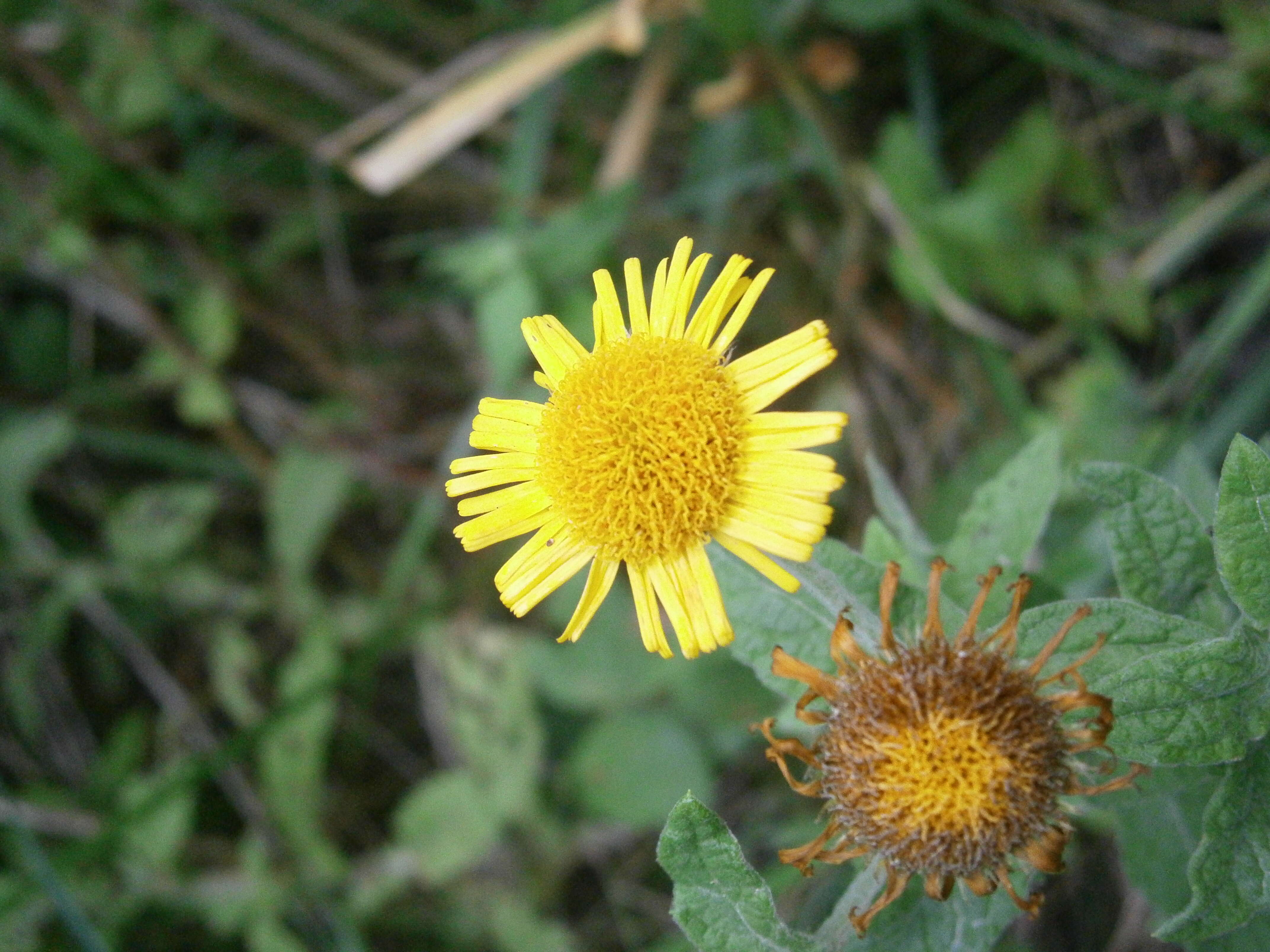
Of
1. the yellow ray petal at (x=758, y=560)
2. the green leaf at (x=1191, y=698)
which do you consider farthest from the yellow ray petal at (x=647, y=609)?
the green leaf at (x=1191, y=698)

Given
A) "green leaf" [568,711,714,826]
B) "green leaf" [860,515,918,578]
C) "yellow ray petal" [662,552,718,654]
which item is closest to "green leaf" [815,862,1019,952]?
"yellow ray petal" [662,552,718,654]

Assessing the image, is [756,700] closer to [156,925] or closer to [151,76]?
[156,925]

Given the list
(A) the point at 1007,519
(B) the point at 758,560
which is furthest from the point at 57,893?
(A) the point at 1007,519

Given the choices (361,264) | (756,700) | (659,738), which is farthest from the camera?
(361,264)

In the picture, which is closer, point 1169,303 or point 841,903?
point 841,903

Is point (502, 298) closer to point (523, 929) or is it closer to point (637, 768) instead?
point (637, 768)

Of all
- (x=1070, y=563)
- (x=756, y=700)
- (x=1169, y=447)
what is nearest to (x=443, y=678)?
(x=756, y=700)

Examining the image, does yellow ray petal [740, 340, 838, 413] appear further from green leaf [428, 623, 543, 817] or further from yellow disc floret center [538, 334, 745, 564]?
green leaf [428, 623, 543, 817]
